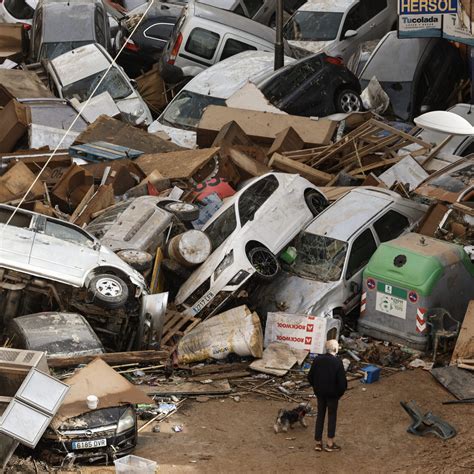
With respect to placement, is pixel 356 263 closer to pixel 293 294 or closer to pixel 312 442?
pixel 293 294

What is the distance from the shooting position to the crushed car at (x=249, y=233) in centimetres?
1578

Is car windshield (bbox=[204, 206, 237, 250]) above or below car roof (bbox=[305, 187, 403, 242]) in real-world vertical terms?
below

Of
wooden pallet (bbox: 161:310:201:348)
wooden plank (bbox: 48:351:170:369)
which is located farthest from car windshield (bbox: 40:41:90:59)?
wooden plank (bbox: 48:351:170:369)

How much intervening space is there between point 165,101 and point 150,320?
1115cm

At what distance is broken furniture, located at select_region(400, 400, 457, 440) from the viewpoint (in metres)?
13.0

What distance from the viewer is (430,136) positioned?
20844 millimetres

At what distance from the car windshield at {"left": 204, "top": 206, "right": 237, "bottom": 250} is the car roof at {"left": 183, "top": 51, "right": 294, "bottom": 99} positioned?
612cm

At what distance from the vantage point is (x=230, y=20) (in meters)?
25.7

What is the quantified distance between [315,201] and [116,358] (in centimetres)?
419

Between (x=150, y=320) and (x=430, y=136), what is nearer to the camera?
(x=150, y=320)

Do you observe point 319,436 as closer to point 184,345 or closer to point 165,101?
point 184,345

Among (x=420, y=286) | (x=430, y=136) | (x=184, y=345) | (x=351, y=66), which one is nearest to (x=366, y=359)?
→ (x=420, y=286)

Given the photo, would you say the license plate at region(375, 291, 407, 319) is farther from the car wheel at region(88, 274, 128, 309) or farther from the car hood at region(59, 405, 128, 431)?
the car hood at region(59, 405, 128, 431)

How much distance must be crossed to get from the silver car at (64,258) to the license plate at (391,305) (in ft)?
8.96
